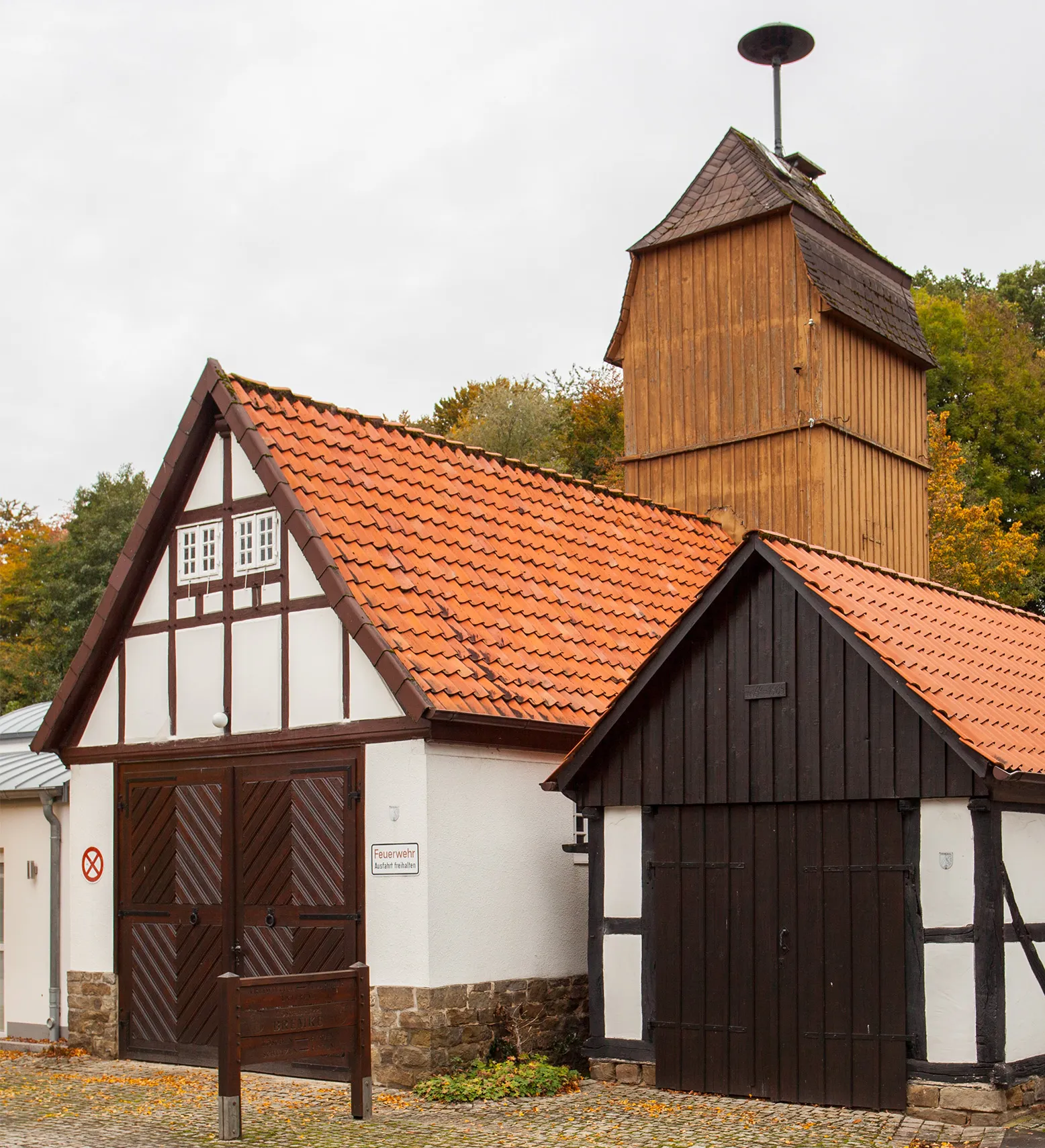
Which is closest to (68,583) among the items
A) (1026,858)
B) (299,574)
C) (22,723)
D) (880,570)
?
(22,723)

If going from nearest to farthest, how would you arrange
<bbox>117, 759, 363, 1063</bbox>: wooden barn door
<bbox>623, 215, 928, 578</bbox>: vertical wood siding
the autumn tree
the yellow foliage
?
<bbox>117, 759, 363, 1063</bbox>: wooden barn door → <bbox>623, 215, 928, 578</bbox>: vertical wood siding → the yellow foliage → the autumn tree

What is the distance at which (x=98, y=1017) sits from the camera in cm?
1617

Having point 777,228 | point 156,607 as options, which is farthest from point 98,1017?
point 777,228

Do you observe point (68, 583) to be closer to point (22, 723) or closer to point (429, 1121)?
point (22, 723)

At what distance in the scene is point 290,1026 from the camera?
11.3 meters

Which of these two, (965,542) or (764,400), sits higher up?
(764,400)

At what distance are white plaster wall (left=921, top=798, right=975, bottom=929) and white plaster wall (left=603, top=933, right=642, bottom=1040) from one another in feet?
9.14

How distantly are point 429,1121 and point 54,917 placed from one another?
7031mm

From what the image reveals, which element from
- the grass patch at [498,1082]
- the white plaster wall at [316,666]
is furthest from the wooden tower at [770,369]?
the grass patch at [498,1082]

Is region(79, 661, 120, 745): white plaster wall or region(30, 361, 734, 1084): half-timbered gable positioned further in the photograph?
region(79, 661, 120, 745): white plaster wall

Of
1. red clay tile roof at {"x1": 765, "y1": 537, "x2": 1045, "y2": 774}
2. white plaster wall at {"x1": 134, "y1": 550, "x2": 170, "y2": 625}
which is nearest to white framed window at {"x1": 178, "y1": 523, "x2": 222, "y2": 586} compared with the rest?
white plaster wall at {"x1": 134, "y1": 550, "x2": 170, "y2": 625}

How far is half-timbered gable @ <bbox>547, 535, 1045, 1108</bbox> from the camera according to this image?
1150cm

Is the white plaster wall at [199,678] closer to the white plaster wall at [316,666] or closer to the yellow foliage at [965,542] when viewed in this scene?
the white plaster wall at [316,666]

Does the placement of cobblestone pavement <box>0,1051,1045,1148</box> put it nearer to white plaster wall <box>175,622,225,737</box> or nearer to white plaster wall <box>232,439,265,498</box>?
white plaster wall <box>175,622,225,737</box>
